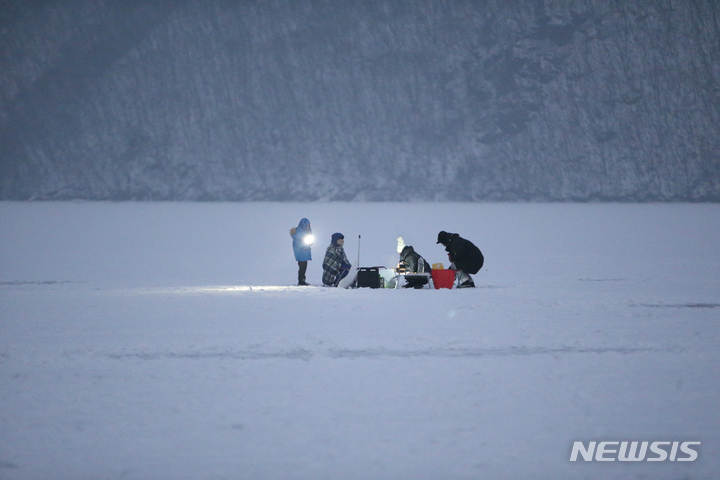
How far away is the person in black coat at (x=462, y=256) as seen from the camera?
1353 cm

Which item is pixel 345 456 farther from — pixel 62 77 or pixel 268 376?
pixel 62 77

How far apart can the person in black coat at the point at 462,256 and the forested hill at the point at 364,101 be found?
122 m

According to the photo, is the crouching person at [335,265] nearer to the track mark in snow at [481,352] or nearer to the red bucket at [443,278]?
the red bucket at [443,278]

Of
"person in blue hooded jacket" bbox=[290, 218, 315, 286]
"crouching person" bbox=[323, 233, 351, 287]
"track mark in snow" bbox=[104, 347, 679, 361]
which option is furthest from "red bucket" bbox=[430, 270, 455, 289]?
"track mark in snow" bbox=[104, 347, 679, 361]

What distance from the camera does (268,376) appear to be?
7.16 metres

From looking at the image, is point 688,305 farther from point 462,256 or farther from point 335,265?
point 335,265

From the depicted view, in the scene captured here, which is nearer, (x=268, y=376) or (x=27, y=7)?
(x=268, y=376)

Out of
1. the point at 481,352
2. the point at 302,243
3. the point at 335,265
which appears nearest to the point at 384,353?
the point at 481,352

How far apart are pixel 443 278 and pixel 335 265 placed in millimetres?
1782

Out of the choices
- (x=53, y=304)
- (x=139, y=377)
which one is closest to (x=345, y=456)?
(x=139, y=377)

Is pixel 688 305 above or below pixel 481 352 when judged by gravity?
above

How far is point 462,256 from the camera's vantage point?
542 inches

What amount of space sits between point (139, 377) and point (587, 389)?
3.65 m

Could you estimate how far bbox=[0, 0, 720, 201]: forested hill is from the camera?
13938cm
